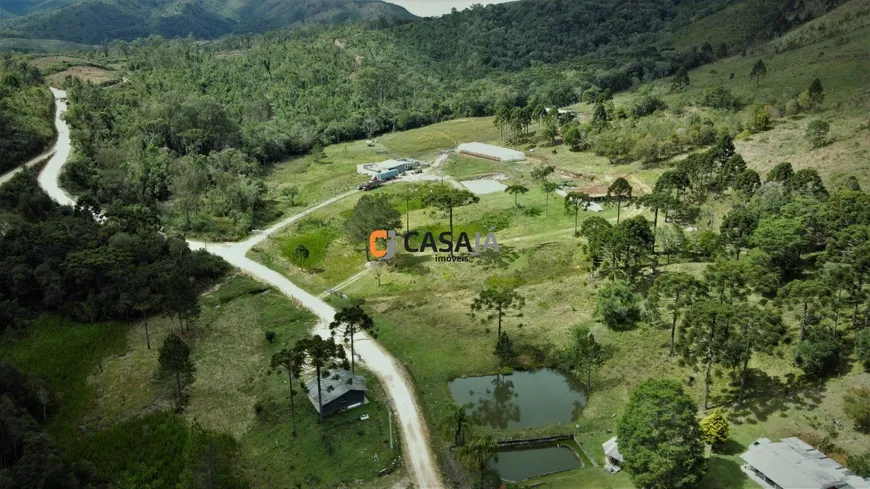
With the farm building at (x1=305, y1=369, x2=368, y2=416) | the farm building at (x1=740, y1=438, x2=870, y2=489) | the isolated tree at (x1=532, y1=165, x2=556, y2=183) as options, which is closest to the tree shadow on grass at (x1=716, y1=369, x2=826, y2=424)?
the farm building at (x1=740, y1=438, x2=870, y2=489)

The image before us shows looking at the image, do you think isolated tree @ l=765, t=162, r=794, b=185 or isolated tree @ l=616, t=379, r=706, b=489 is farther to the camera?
isolated tree @ l=765, t=162, r=794, b=185

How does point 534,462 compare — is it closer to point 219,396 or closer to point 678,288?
point 678,288

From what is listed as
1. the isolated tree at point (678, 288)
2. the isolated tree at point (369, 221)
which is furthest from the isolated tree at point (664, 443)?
the isolated tree at point (369, 221)

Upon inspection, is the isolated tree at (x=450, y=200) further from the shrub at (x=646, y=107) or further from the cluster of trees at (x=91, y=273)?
the shrub at (x=646, y=107)

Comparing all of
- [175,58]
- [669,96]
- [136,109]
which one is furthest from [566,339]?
[175,58]

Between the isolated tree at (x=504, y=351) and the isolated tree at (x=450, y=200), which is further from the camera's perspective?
the isolated tree at (x=450, y=200)

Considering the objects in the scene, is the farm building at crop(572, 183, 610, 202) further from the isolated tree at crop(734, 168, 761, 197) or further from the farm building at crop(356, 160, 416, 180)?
the farm building at crop(356, 160, 416, 180)
